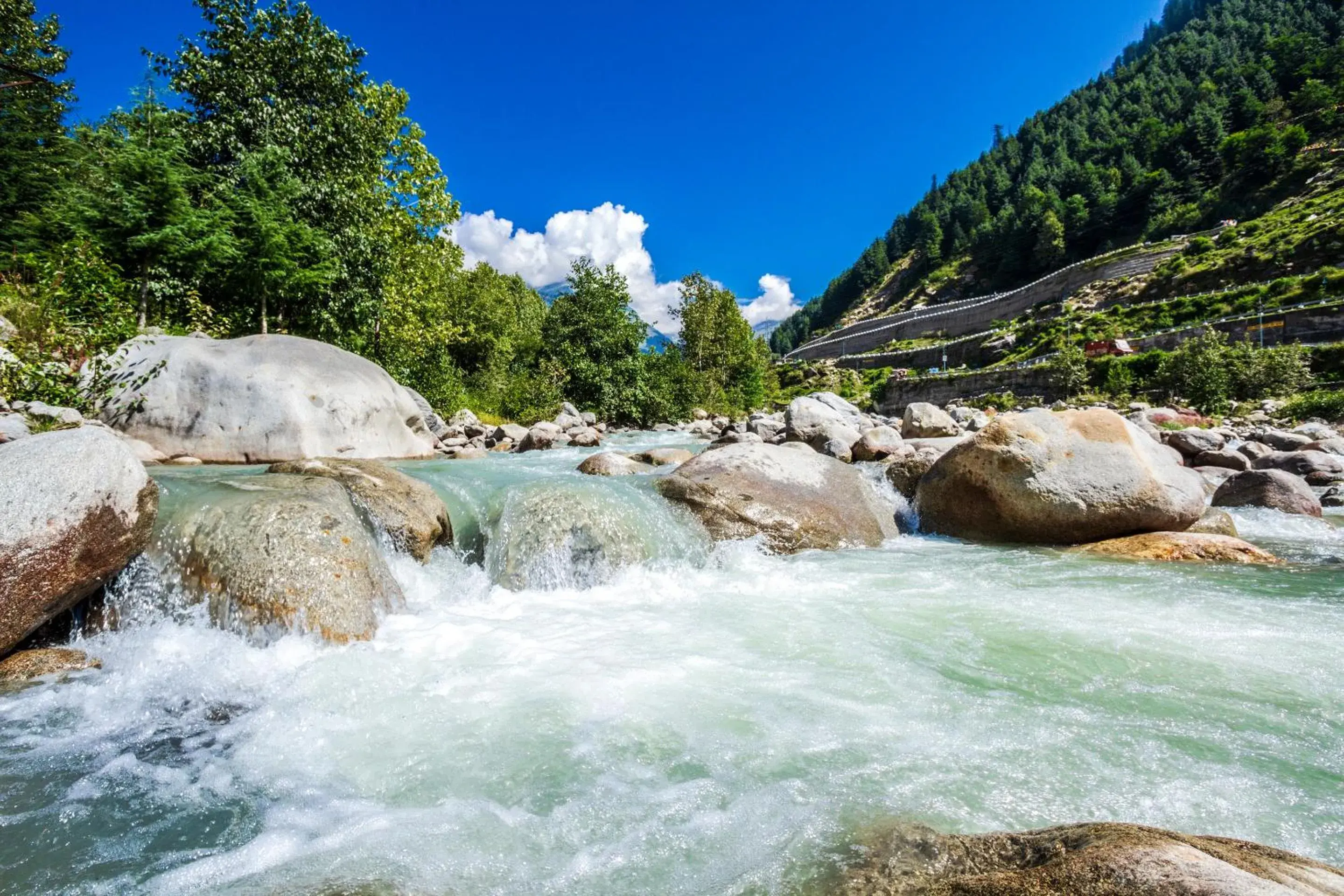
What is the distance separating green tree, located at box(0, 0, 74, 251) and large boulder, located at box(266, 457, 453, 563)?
40.2 ft

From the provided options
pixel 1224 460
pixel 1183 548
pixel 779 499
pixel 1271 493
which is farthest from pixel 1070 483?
pixel 1224 460

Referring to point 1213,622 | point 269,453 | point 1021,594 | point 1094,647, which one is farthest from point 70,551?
point 1213,622

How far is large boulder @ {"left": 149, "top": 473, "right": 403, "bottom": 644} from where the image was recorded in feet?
15.2

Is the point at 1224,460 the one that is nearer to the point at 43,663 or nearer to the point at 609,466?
the point at 609,466

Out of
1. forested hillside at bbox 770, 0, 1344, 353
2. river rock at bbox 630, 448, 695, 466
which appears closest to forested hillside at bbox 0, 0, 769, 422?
river rock at bbox 630, 448, 695, 466

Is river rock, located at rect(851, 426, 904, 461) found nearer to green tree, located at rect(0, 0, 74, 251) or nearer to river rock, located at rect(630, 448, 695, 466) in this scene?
river rock, located at rect(630, 448, 695, 466)

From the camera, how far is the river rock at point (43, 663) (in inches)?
157

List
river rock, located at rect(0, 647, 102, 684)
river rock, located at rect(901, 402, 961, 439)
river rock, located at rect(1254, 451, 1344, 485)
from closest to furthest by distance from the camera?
river rock, located at rect(0, 647, 102, 684)
river rock, located at rect(1254, 451, 1344, 485)
river rock, located at rect(901, 402, 961, 439)

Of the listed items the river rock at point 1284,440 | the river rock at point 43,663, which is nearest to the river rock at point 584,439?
the river rock at point 43,663

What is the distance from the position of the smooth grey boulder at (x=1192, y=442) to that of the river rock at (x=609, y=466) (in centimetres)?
1316

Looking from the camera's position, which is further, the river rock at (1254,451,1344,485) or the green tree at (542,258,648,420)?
the green tree at (542,258,648,420)

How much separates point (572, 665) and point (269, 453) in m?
7.75

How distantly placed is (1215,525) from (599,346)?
2306 cm

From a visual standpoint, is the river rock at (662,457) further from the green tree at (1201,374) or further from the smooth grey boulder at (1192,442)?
the green tree at (1201,374)
